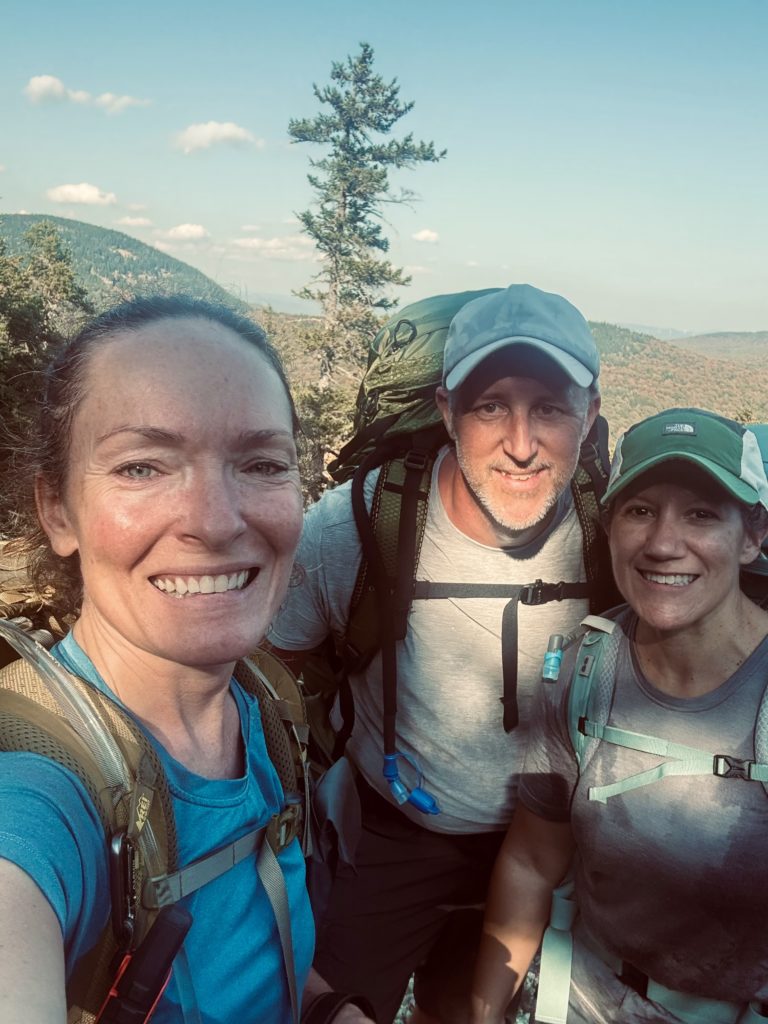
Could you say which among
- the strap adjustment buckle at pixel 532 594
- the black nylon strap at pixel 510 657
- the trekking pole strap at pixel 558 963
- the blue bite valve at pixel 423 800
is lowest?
the trekking pole strap at pixel 558 963

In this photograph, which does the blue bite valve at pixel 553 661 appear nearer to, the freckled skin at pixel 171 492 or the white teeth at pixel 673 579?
the white teeth at pixel 673 579

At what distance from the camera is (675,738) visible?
6.32ft

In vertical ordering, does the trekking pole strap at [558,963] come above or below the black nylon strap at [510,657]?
below

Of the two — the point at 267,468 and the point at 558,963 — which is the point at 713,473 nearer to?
the point at 267,468

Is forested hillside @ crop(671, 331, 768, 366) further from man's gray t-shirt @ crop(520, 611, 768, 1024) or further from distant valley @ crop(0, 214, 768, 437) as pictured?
man's gray t-shirt @ crop(520, 611, 768, 1024)

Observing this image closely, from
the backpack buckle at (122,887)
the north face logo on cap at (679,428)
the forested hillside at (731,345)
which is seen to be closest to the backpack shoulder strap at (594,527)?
the north face logo on cap at (679,428)

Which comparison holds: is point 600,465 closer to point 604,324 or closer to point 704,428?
point 704,428

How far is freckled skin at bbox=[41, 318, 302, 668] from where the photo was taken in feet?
4.10

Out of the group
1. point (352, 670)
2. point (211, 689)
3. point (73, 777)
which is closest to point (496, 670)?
point (352, 670)

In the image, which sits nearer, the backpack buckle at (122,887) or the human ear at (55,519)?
the backpack buckle at (122,887)

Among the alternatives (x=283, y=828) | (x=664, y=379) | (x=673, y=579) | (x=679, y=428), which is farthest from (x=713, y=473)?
(x=664, y=379)

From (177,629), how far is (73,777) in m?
0.33

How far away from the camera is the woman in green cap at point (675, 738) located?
188 centimetres

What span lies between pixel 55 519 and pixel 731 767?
69.3 inches
